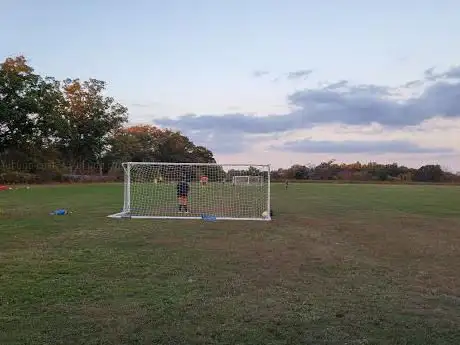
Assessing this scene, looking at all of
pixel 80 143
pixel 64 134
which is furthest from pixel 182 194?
pixel 80 143

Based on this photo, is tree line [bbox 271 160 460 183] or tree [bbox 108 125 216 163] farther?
tree [bbox 108 125 216 163]

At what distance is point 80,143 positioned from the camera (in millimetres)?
59438

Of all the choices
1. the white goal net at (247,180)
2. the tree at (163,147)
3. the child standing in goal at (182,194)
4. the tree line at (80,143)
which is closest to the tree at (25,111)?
the tree line at (80,143)

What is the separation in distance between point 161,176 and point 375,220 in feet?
42.0

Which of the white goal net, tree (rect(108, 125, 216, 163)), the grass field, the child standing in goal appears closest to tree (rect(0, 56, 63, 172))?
tree (rect(108, 125, 216, 163))

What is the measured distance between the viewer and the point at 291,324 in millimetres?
4703

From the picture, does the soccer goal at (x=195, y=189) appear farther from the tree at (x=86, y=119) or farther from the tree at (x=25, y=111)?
the tree at (x=86, y=119)

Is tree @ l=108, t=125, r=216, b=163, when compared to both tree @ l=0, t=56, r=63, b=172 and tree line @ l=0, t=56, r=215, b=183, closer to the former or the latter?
tree line @ l=0, t=56, r=215, b=183

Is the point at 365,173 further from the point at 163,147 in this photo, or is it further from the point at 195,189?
the point at 195,189

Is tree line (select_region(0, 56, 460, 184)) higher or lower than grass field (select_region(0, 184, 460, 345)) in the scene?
higher

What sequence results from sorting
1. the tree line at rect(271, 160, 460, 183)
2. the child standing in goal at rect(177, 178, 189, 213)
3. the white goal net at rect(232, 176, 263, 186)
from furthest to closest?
the tree line at rect(271, 160, 460, 183)
the white goal net at rect(232, 176, 263, 186)
the child standing in goal at rect(177, 178, 189, 213)

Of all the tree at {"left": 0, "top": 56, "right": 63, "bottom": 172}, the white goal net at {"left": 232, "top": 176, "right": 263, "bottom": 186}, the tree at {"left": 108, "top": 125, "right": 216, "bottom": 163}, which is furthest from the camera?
the tree at {"left": 108, "top": 125, "right": 216, "bottom": 163}

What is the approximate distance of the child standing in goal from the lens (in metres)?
19.1

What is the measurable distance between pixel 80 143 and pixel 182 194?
1693 inches
